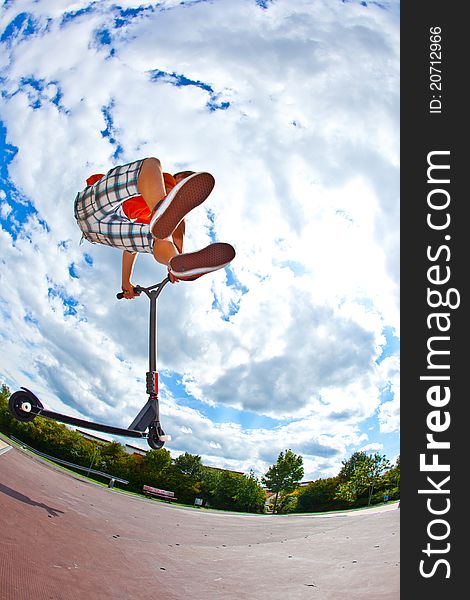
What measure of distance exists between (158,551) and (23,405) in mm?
1752

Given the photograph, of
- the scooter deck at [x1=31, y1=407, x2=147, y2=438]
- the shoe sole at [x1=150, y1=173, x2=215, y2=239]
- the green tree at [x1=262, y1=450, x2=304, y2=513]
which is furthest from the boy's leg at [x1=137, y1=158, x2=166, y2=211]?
the green tree at [x1=262, y1=450, x2=304, y2=513]

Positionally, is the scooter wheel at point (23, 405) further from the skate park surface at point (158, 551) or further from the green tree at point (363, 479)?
the green tree at point (363, 479)

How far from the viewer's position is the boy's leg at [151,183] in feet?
4.61

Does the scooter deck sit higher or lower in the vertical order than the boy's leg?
lower

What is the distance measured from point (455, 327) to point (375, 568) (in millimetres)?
2042

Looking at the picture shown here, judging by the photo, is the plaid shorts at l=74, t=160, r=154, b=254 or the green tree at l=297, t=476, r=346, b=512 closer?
the plaid shorts at l=74, t=160, r=154, b=254

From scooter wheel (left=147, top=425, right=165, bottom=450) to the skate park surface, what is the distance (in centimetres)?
85

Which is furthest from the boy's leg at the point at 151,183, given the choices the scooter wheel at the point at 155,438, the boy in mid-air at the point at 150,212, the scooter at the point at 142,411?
the scooter wheel at the point at 155,438

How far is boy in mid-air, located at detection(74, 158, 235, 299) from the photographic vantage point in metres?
1.31

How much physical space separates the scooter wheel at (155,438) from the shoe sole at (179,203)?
3.79ft

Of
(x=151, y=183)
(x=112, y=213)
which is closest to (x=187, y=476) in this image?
(x=112, y=213)

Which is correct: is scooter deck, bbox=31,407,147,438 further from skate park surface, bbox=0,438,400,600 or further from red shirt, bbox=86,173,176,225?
red shirt, bbox=86,173,176,225

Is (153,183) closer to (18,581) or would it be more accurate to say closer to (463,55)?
(463,55)

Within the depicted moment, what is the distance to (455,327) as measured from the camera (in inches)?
70.4
